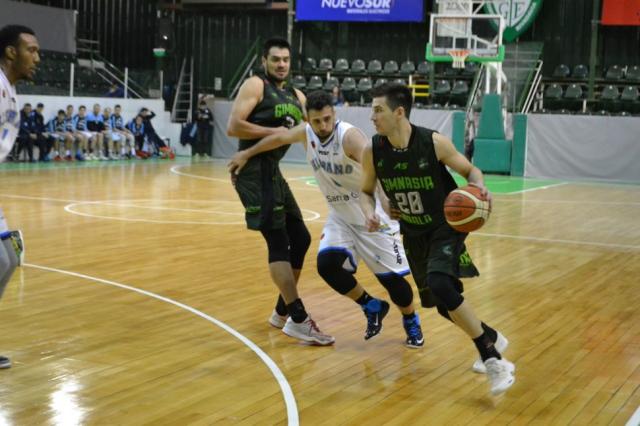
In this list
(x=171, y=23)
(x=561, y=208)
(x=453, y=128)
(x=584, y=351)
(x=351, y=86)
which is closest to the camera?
(x=584, y=351)

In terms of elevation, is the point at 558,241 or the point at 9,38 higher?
the point at 9,38

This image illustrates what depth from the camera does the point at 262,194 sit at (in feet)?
18.7

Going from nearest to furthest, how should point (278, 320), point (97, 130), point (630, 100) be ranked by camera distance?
point (278, 320) < point (97, 130) < point (630, 100)

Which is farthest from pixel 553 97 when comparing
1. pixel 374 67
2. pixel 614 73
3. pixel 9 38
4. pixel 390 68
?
pixel 9 38

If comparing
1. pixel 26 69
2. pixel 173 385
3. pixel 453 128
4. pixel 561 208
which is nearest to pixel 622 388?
pixel 173 385

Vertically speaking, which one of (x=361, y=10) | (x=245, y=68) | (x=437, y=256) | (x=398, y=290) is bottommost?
(x=398, y=290)

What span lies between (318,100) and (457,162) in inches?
41.5

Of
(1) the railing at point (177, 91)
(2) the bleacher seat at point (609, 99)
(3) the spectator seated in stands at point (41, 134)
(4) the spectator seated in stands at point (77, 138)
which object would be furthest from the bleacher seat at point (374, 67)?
(3) the spectator seated in stands at point (41, 134)

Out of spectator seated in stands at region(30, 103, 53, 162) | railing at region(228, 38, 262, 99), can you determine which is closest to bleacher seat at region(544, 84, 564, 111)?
railing at region(228, 38, 262, 99)

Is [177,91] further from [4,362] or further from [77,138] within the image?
[4,362]

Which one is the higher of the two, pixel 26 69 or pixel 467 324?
pixel 26 69

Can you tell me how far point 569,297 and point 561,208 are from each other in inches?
279

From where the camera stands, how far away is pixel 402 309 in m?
5.57

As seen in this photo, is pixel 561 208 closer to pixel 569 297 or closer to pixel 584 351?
pixel 569 297
